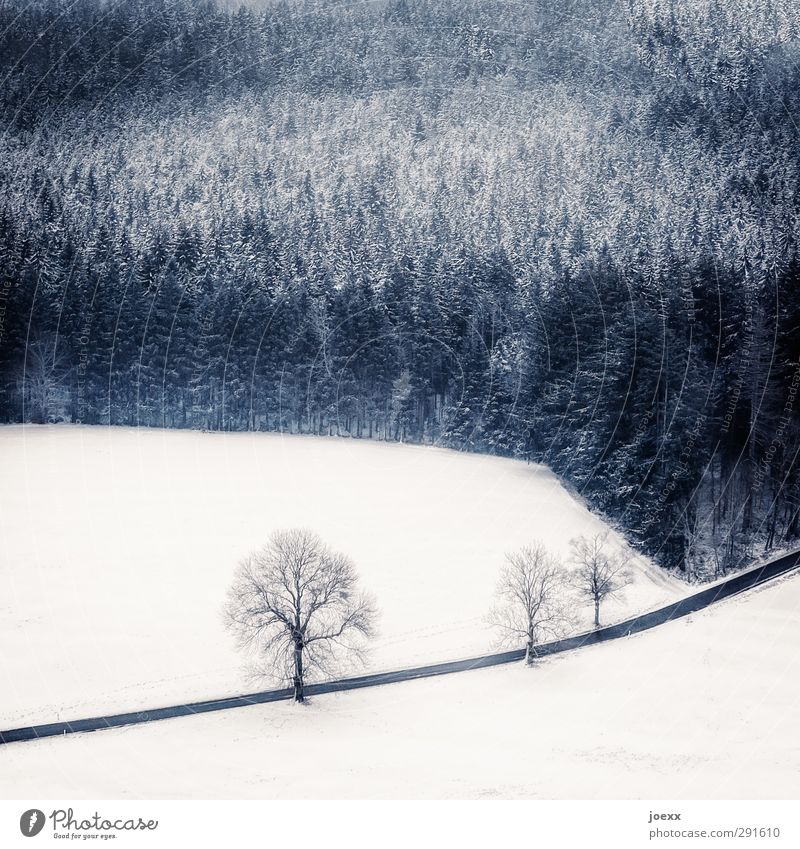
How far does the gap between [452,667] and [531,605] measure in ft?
16.0

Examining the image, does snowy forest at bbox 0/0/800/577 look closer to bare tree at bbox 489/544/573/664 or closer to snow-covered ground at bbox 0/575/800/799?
bare tree at bbox 489/544/573/664

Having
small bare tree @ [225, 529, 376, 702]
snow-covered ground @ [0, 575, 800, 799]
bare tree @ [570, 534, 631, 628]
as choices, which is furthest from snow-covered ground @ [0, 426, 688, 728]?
snow-covered ground @ [0, 575, 800, 799]

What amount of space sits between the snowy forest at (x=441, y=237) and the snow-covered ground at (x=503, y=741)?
1478cm

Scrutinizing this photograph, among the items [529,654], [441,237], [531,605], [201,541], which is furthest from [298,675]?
[441,237]

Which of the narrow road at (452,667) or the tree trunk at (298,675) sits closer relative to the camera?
the narrow road at (452,667)

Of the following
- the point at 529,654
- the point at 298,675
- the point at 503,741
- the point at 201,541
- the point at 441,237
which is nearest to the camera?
the point at 503,741

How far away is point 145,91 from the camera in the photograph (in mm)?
155375

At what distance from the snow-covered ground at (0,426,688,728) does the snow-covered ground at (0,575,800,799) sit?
11.4 ft

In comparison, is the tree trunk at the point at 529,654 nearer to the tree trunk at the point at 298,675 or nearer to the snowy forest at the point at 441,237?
the tree trunk at the point at 298,675

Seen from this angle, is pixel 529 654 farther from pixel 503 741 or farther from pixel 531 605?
pixel 503 741

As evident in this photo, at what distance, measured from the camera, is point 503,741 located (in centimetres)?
3381

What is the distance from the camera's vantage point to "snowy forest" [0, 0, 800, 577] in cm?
5866

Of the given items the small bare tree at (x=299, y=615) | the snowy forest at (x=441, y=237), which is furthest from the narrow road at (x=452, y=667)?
the snowy forest at (x=441, y=237)

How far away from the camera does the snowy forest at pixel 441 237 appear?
2309 inches
